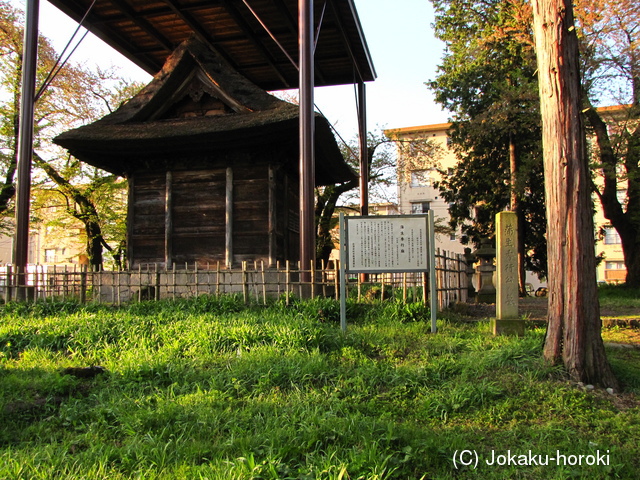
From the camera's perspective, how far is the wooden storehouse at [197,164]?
10.7 m

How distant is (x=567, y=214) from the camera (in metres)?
4.74

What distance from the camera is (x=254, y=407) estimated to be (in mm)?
3975

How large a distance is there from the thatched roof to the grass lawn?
487 centimetres

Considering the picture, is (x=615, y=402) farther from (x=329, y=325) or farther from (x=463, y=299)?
(x=463, y=299)

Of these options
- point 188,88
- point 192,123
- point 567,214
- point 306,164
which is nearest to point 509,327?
point 567,214

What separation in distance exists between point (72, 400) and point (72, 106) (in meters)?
19.4

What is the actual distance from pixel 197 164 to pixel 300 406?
28.8 ft

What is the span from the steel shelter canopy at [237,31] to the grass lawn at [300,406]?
24.4 feet

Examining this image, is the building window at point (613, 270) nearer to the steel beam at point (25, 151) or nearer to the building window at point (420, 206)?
the building window at point (420, 206)

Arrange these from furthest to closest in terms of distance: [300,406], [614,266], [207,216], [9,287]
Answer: [614,266]
[207,216]
[9,287]
[300,406]

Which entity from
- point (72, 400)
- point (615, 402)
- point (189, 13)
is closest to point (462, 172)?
point (189, 13)

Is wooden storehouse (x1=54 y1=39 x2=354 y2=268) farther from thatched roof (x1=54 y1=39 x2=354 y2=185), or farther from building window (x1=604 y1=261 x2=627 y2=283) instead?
building window (x1=604 y1=261 x2=627 y2=283)

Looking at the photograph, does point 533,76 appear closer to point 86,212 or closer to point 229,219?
point 229,219

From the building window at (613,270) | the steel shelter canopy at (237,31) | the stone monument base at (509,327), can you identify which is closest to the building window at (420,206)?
the building window at (613,270)
